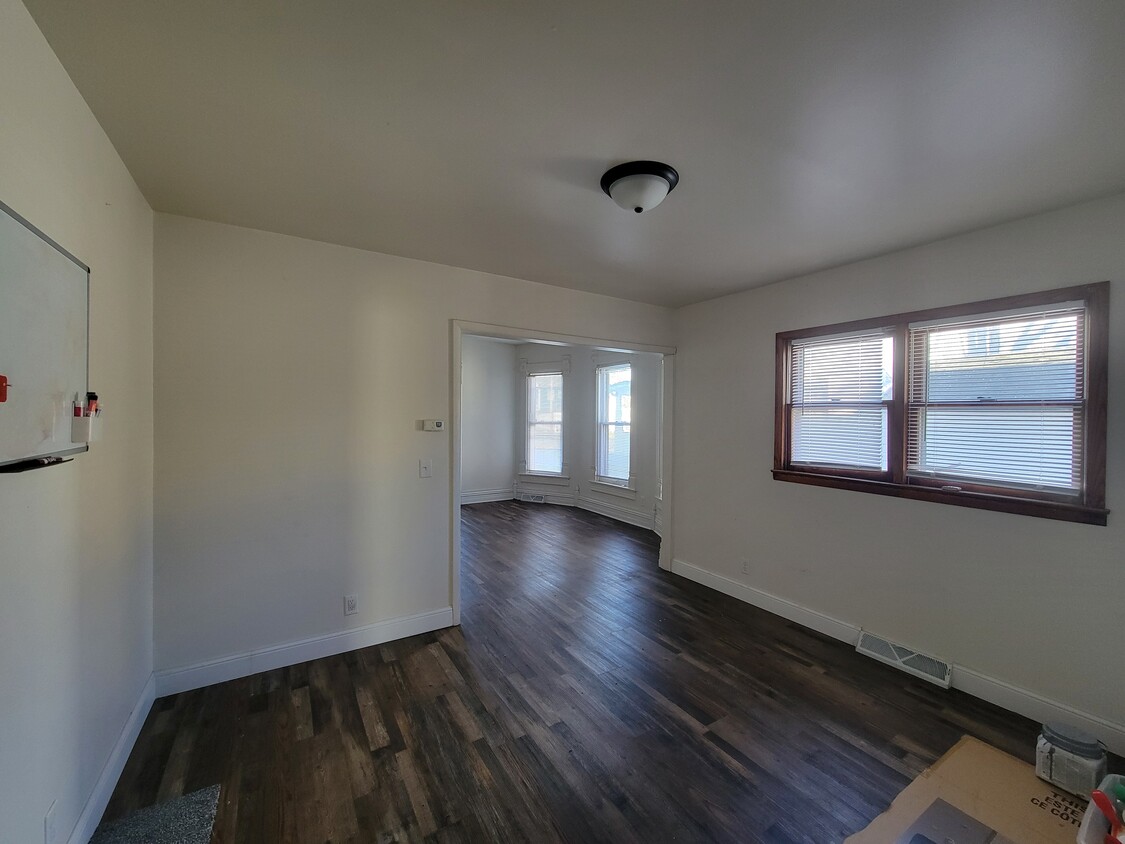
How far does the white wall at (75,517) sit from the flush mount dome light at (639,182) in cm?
176

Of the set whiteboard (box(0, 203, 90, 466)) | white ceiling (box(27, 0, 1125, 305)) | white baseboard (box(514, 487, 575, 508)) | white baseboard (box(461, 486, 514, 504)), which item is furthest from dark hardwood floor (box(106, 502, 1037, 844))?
white baseboard (box(461, 486, 514, 504))

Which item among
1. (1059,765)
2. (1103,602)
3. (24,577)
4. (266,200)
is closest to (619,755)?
(1059,765)

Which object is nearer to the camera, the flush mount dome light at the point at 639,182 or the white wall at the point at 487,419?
the flush mount dome light at the point at 639,182

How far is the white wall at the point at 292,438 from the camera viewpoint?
2359 millimetres

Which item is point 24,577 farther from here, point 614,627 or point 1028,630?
point 1028,630

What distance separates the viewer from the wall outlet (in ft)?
4.20

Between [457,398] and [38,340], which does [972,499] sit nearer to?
[457,398]

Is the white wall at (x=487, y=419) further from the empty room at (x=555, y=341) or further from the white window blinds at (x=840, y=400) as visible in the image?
the white window blinds at (x=840, y=400)

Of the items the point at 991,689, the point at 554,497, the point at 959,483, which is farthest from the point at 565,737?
the point at 554,497

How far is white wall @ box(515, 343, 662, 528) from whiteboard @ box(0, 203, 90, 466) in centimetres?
509

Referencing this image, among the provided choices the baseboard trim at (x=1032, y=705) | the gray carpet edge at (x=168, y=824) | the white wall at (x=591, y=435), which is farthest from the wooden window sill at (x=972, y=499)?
the gray carpet edge at (x=168, y=824)

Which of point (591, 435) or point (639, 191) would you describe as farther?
point (591, 435)

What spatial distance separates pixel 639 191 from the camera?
72.5 inches

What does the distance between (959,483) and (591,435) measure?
4.75m
